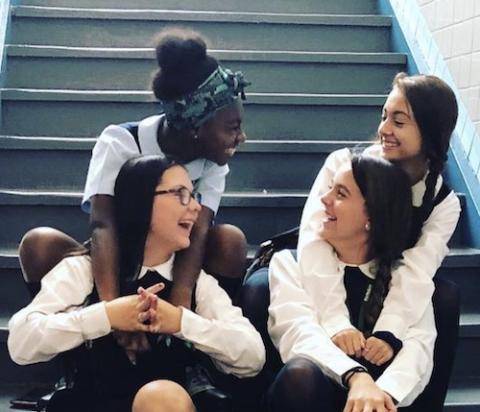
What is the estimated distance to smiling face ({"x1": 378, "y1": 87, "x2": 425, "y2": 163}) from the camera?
6.83 feet

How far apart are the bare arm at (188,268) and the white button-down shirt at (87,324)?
3cm

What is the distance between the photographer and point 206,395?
179cm

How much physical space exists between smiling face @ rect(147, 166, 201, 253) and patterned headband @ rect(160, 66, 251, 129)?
0.18 m

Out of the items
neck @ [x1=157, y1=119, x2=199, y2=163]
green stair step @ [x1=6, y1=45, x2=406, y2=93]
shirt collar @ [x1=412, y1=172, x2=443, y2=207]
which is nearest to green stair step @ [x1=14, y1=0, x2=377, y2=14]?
green stair step @ [x1=6, y1=45, x2=406, y2=93]

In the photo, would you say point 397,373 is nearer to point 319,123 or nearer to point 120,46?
point 319,123

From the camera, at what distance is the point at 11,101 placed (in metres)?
2.87

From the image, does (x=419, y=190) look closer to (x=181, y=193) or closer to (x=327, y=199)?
(x=327, y=199)

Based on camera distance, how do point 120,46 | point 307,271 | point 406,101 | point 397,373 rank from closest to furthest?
point 397,373
point 307,271
point 406,101
point 120,46

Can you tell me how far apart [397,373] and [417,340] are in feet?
0.40

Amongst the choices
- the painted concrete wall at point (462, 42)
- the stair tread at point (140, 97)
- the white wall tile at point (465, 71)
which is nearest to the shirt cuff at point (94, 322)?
the stair tread at point (140, 97)

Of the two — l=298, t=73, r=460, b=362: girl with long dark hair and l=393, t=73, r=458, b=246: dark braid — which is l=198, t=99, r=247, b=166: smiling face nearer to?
l=298, t=73, r=460, b=362: girl with long dark hair

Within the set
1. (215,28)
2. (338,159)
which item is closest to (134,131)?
(338,159)

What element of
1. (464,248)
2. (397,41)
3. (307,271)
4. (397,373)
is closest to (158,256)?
(307,271)

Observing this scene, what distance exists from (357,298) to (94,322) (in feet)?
1.91
